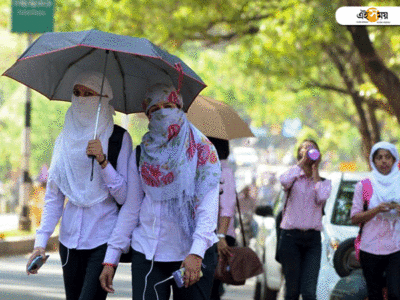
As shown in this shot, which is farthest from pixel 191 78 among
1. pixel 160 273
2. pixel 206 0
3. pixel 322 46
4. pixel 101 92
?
pixel 322 46

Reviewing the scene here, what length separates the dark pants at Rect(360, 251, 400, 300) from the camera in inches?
303

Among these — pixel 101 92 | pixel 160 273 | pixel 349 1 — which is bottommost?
pixel 160 273

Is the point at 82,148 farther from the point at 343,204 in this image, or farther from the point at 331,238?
the point at 343,204

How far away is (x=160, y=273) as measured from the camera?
510 cm

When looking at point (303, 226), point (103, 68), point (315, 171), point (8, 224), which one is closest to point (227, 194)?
point (303, 226)

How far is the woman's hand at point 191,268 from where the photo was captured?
16.3ft

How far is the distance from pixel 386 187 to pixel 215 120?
132cm

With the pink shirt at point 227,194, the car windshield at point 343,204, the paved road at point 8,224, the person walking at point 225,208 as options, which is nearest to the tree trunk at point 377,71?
the car windshield at point 343,204

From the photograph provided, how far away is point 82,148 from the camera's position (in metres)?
5.45

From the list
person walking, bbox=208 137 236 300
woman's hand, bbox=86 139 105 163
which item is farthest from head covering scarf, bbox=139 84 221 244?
person walking, bbox=208 137 236 300

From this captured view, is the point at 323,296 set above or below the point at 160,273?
below

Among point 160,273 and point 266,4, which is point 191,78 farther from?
point 266,4

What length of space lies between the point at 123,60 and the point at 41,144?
51632mm

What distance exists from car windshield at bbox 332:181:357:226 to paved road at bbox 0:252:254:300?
3143 millimetres
